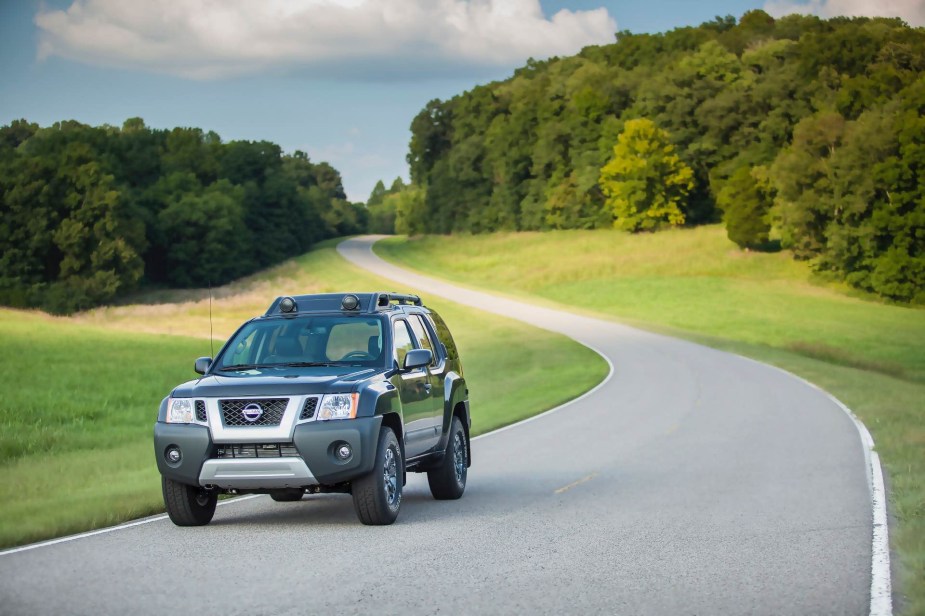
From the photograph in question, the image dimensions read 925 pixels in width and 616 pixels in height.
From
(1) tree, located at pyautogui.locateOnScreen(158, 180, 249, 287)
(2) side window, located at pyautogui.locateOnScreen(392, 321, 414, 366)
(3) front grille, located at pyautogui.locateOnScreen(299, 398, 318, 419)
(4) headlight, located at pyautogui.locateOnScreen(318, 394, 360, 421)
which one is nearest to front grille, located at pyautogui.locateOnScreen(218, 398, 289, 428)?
(3) front grille, located at pyautogui.locateOnScreen(299, 398, 318, 419)

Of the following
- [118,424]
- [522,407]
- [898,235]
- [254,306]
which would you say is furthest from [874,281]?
[118,424]

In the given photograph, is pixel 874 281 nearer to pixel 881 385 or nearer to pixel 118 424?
pixel 881 385

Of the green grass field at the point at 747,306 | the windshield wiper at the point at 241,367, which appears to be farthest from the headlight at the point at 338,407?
the green grass field at the point at 747,306

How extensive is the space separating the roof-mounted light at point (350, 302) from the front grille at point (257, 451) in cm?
212

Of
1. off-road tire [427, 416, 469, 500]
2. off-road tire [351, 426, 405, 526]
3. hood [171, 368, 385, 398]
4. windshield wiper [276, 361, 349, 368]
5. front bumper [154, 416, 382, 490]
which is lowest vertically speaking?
off-road tire [427, 416, 469, 500]

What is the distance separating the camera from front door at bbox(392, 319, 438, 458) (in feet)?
38.7

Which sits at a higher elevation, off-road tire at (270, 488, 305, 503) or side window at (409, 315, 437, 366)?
side window at (409, 315, 437, 366)

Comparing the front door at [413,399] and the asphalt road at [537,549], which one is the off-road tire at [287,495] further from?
the front door at [413,399]

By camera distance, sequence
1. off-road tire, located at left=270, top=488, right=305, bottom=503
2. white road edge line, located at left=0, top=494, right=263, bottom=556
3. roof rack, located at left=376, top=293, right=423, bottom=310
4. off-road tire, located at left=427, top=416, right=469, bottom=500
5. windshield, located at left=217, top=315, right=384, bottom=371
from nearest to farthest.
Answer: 1. white road edge line, located at left=0, top=494, right=263, bottom=556
2. off-road tire, located at left=270, top=488, right=305, bottom=503
3. windshield, located at left=217, top=315, right=384, bottom=371
4. roof rack, located at left=376, top=293, right=423, bottom=310
5. off-road tire, located at left=427, top=416, right=469, bottom=500

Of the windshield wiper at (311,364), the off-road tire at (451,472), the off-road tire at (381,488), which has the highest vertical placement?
the windshield wiper at (311,364)

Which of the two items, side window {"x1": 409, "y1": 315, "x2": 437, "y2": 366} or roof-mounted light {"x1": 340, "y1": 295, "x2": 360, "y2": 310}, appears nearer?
roof-mounted light {"x1": 340, "y1": 295, "x2": 360, "y2": 310}

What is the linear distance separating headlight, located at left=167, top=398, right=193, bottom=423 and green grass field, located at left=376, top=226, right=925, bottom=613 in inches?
241

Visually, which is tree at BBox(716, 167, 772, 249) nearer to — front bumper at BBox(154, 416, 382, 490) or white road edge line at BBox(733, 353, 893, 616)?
white road edge line at BBox(733, 353, 893, 616)

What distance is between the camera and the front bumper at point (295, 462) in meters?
10.4
